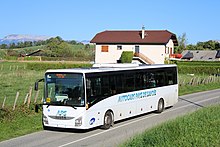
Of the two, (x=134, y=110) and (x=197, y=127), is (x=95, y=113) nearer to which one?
(x=134, y=110)

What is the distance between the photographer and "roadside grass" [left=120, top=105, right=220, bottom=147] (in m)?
9.49

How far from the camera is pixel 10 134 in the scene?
1584cm

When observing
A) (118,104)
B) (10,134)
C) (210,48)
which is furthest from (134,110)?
(210,48)

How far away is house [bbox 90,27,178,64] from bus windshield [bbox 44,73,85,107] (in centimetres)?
5874

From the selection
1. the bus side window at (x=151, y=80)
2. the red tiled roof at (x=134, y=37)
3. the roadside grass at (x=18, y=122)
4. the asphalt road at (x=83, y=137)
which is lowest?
the asphalt road at (x=83, y=137)

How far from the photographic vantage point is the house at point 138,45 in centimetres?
7644

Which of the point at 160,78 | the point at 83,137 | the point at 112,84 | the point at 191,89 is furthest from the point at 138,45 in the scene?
the point at 83,137

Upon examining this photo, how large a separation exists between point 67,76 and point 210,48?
169 m

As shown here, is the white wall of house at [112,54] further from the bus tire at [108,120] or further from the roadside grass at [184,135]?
the roadside grass at [184,135]

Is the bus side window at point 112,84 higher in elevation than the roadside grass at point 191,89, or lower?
higher

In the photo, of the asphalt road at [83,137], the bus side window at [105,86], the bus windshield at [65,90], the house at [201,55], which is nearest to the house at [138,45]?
the bus side window at [105,86]

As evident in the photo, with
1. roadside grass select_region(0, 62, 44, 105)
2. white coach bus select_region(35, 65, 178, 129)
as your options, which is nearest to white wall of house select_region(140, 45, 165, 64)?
Result: roadside grass select_region(0, 62, 44, 105)

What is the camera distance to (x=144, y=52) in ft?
255

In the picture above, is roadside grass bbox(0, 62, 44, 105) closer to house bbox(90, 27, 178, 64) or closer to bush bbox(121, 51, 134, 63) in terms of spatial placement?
bush bbox(121, 51, 134, 63)
